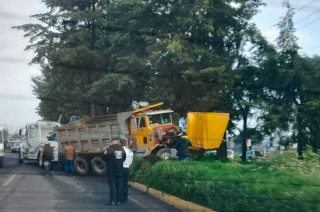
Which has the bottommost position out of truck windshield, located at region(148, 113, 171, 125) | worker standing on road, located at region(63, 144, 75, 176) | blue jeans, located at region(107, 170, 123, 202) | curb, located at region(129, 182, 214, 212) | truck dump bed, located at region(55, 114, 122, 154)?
curb, located at region(129, 182, 214, 212)

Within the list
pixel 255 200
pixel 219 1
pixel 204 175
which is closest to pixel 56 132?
pixel 219 1

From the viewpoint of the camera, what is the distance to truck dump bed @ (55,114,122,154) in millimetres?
22734

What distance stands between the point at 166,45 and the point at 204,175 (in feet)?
42.2

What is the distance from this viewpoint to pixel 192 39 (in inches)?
1014

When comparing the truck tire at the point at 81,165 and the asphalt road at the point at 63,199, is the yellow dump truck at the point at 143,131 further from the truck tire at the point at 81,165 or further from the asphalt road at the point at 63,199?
the asphalt road at the point at 63,199

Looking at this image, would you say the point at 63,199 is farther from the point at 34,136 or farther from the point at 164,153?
the point at 34,136

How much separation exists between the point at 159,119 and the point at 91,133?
2.89m

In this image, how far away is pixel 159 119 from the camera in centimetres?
2291

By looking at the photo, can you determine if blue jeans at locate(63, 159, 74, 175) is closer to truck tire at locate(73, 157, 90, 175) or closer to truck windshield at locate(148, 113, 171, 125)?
truck tire at locate(73, 157, 90, 175)

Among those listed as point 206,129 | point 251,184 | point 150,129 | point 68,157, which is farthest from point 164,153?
point 251,184

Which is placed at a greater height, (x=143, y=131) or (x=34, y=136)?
(x=34, y=136)

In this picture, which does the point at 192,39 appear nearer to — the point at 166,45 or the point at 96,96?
the point at 166,45

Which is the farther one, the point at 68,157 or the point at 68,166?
the point at 68,166

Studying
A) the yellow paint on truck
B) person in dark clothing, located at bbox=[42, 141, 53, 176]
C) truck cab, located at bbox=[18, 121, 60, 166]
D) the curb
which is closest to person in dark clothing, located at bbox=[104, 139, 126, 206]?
the curb
